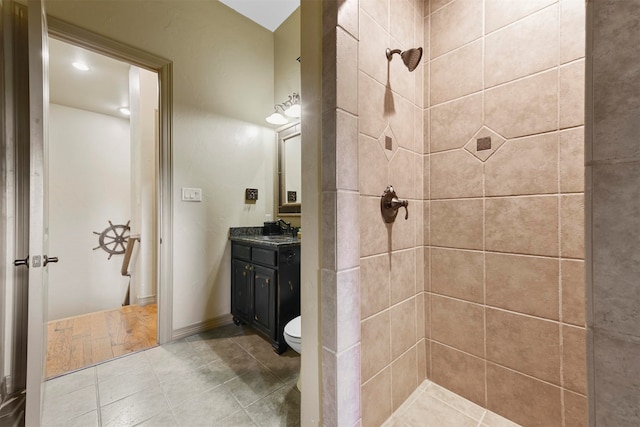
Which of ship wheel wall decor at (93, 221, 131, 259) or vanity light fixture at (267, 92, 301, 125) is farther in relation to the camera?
ship wheel wall decor at (93, 221, 131, 259)

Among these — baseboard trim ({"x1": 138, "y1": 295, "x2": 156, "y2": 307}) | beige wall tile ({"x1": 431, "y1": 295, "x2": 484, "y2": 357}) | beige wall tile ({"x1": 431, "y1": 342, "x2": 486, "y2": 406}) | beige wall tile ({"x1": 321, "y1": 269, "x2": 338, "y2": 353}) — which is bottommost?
baseboard trim ({"x1": 138, "y1": 295, "x2": 156, "y2": 307})

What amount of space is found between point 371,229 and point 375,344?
0.50 m

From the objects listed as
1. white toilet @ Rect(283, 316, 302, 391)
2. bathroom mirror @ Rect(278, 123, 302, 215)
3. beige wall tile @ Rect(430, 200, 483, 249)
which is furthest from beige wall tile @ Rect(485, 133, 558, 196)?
bathroom mirror @ Rect(278, 123, 302, 215)

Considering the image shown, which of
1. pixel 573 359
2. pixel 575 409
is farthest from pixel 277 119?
pixel 575 409

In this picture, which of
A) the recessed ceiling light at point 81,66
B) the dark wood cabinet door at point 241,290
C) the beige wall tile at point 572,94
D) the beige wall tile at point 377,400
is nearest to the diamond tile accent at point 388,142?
the beige wall tile at point 572,94

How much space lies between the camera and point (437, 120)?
53.1 inches

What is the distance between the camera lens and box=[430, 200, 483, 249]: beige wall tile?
3.99ft

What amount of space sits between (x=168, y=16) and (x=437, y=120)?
2317 millimetres

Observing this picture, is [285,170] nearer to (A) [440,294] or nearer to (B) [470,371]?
(A) [440,294]

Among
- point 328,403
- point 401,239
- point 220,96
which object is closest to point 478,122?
point 401,239

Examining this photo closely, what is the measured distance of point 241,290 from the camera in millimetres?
2258

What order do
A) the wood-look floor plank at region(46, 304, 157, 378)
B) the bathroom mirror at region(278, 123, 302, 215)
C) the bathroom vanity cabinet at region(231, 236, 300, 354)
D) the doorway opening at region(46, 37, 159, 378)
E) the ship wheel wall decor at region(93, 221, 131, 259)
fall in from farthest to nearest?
the ship wheel wall decor at region(93, 221, 131, 259) → the bathroom mirror at region(278, 123, 302, 215) → the doorway opening at region(46, 37, 159, 378) → the bathroom vanity cabinet at region(231, 236, 300, 354) → the wood-look floor plank at region(46, 304, 157, 378)

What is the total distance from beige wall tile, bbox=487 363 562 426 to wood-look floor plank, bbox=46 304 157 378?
7.58 feet

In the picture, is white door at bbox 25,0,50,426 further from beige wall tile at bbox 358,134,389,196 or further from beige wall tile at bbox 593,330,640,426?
beige wall tile at bbox 593,330,640,426
